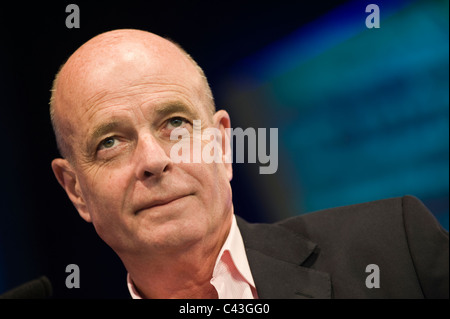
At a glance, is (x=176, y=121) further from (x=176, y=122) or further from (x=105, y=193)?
(x=105, y=193)

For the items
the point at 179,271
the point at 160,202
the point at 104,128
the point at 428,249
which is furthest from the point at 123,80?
the point at 428,249

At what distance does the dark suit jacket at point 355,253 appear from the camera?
1.73m

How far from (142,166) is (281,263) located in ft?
1.86

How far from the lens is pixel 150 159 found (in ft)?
5.26

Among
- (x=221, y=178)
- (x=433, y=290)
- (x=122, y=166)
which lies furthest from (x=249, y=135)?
(x=433, y=290)

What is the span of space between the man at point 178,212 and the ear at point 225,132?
0.01m

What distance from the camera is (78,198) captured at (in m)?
1.94

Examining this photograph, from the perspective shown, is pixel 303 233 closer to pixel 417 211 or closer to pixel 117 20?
pixel 417 211

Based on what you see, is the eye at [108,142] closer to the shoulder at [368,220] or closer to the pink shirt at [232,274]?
the pink shirt at [232,274]

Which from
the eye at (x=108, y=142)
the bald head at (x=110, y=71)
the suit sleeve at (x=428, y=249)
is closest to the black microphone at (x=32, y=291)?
the bald head at (x=110, y=71)

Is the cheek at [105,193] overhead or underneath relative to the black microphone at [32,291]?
overhead

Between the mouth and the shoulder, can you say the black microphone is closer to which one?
the mouth

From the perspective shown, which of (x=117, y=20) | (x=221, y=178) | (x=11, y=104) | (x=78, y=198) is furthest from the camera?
(x=11, y=104)

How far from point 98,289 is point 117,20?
1.08 m
